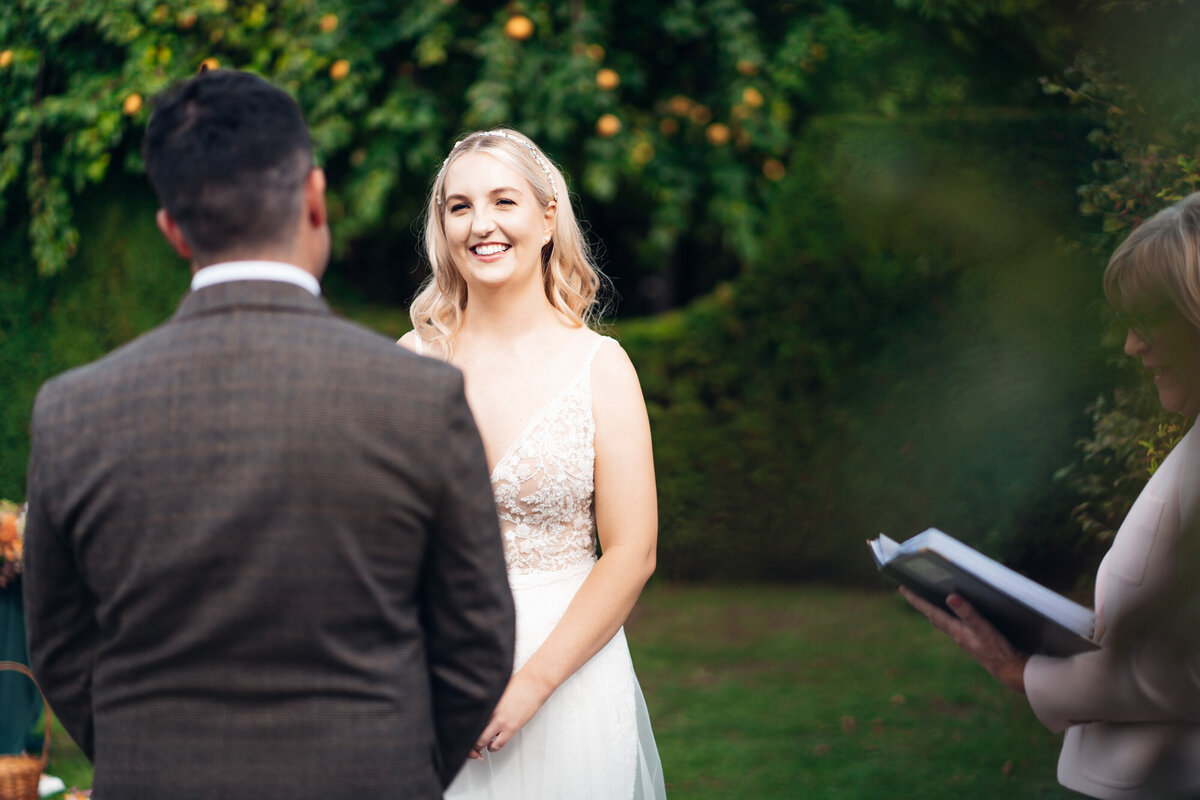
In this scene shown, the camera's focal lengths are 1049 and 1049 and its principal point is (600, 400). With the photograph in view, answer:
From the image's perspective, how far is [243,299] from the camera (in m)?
1.39

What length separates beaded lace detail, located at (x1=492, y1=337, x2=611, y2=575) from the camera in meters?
2.31

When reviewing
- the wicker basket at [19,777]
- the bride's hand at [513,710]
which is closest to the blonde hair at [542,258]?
the bride's hand at [513,710]

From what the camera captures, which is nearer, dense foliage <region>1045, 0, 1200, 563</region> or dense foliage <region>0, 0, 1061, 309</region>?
dense foliage <region>1045, 0, 1200, 563</region>

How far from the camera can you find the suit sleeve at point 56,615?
56.8 inches

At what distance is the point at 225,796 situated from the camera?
1381 mm

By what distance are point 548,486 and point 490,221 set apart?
2.07 feet

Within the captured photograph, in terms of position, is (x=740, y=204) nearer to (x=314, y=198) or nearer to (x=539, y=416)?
(x=539, y=416)

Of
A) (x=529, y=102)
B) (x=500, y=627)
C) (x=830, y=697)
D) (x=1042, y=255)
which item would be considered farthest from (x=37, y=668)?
(x=1042, y=255)

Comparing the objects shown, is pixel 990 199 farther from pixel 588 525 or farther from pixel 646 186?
pixel 588 525

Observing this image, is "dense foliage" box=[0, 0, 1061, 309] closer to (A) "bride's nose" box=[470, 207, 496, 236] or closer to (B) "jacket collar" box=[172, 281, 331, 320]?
(A) "bride's nose" box=[470, 207, 496, 236]

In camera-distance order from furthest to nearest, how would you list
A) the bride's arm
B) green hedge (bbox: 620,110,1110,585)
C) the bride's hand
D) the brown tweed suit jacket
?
green hedge (bbox: 620,110,1110,585) → the bride's arm → the bride's hand → the brown tweed suit jacket

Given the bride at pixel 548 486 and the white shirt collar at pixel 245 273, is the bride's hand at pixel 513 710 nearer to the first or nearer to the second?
the bride at pixel 548 486

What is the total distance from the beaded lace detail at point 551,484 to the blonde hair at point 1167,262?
112 centimetres

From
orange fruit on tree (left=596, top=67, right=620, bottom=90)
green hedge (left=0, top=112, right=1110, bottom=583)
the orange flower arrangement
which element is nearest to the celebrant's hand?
the orange flower arrangement
